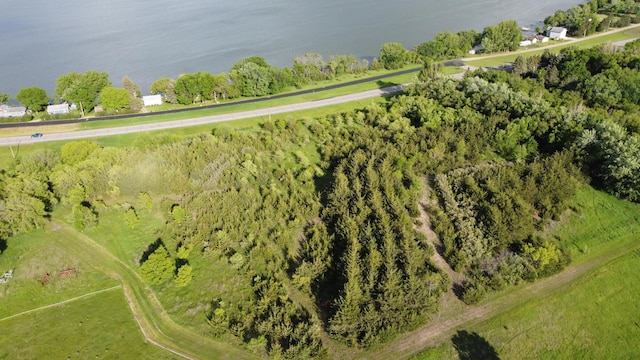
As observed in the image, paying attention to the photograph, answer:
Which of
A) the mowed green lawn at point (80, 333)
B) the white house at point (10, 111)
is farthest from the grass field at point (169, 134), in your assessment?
the mowed green lawn at point (80, 333)

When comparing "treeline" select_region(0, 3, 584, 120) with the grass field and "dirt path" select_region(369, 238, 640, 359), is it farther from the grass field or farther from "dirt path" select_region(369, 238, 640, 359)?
"dirt path" select_region(369, 238, 640, 359)

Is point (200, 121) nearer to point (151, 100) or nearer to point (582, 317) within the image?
point (151, 100)

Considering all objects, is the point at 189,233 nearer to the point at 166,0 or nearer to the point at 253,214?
the point at 253,214

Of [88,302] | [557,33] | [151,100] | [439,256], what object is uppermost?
[557,33]

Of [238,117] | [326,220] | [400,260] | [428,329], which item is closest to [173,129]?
[238,117]

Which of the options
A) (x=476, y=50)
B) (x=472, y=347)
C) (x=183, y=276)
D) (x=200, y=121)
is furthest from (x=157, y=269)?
(x=476, y=50)

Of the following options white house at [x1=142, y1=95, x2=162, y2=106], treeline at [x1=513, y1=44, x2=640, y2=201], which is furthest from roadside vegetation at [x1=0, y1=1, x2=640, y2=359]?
white house at [x1=142, y1=95, x2=162, y2=106]

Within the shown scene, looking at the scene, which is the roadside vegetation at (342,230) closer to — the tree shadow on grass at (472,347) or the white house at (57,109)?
the tree shadow on grass at (472,347)
